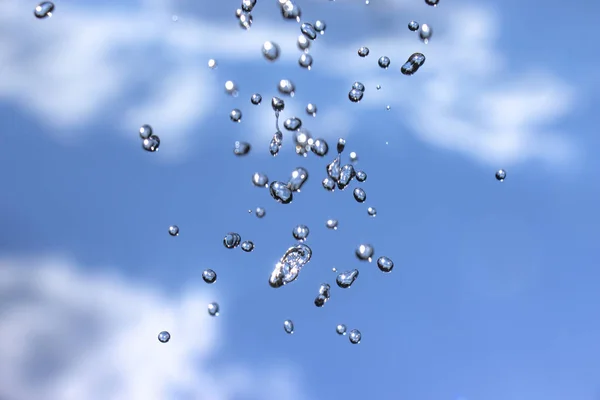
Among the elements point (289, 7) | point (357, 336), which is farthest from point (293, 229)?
point (289, 7)

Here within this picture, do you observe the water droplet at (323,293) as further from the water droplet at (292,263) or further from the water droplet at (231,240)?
the water droplet at (231,240)

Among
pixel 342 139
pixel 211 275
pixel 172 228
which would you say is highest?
pixel 342 139

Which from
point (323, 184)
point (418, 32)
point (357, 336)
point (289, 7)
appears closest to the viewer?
point (289, 7)

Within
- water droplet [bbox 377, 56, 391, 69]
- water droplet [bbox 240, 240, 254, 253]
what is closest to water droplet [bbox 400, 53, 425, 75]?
water droplet [bbox 377, 56, 391, 69]

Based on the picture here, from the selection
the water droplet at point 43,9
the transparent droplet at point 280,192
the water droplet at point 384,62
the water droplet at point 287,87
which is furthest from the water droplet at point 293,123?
the water droplet at point 43,9

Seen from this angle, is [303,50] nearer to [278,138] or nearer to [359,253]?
[278,138]

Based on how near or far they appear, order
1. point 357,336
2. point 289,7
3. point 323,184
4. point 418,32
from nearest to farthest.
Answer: point 289,7 → point 418,32 → point 323,184 → point 357,336
